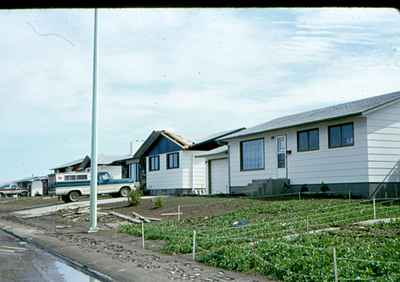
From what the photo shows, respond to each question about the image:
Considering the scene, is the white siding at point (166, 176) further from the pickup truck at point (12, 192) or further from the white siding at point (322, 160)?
the pickup truck at point (12, 192)

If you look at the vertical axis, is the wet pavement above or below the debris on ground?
below

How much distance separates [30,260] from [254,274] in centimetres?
736

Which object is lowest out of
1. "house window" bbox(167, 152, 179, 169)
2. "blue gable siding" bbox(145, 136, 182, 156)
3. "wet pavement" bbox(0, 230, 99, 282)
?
"wet pavement" bbox(0, 230, 99, 282)

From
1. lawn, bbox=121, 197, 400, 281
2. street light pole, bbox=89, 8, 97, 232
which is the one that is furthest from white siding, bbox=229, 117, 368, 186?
street light pole, bbox=89, 8, 97, 232

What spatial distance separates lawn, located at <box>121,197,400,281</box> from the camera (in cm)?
1118

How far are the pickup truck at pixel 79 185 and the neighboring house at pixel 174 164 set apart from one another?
9.53ft

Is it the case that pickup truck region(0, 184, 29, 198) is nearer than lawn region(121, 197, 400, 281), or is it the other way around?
lawn region(121, 197, 400, 281)

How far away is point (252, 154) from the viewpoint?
33469 mm

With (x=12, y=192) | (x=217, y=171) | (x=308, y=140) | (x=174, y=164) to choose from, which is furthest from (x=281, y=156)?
(x=12, y=192)

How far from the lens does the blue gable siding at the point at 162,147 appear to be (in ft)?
150

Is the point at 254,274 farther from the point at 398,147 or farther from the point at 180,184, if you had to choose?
the point at 180,184

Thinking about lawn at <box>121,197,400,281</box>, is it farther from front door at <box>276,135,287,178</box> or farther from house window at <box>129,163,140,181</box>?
house window at <box>129,163,140,181</box>

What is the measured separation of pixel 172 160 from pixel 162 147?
243 centimetres

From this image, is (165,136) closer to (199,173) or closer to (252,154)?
(199,173)
